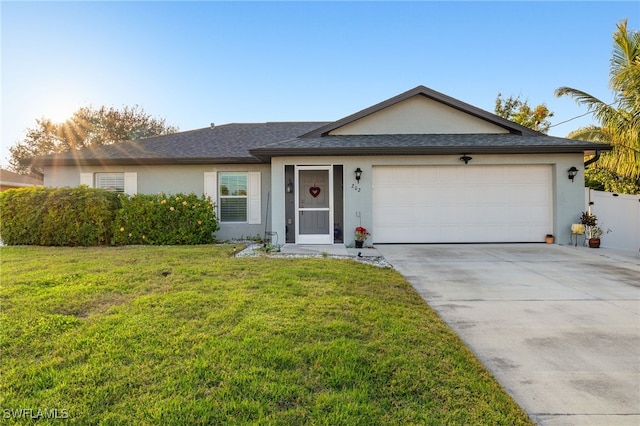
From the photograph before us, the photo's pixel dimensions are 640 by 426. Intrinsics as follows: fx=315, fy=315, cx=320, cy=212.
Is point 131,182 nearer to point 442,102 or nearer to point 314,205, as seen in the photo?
point 314,205

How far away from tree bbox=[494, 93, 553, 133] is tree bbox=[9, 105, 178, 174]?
1145 inches

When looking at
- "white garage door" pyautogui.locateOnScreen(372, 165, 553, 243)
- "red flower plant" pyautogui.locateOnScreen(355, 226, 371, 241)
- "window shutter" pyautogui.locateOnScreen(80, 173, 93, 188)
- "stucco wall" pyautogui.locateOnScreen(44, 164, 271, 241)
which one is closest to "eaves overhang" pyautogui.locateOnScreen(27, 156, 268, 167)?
"stucco wall" pyautogui.locateOnScreen(44, 164, 271, 241)

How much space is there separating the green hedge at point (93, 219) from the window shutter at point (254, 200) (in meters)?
1.58

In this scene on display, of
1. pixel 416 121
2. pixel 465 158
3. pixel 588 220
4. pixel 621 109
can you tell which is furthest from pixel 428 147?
pixel 621 109

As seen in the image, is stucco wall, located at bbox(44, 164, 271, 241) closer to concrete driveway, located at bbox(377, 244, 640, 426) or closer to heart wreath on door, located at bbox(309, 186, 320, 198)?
heart wreath on door, located at bbox(309, 186, 320, 198)

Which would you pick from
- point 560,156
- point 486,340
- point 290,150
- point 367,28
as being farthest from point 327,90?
point 486,340

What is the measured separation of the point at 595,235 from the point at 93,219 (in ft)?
45.2

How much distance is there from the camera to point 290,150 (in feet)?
27.8

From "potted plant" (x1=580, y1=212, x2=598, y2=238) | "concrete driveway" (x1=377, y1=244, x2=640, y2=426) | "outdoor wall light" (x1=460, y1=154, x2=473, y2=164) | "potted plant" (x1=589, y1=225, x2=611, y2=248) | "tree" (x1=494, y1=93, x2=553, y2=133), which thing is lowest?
"concrete driveway" (x1=377, y1=244, x2=640, y2=426)

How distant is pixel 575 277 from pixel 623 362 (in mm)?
3303

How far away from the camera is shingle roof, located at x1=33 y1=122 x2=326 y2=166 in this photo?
992 cm

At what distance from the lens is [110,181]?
1048cm

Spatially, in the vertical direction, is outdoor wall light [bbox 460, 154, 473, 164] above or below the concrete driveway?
above

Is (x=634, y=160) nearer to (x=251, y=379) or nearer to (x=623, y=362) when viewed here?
(x=623, y=362)
